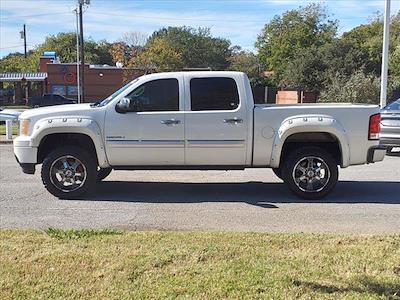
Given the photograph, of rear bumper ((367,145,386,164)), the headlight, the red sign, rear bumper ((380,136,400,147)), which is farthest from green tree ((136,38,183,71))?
rear bumper ((367,145,386,164))

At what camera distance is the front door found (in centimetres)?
842

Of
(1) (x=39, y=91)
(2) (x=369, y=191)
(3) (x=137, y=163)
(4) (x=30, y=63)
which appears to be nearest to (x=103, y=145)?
(3) (x=137, y=163)

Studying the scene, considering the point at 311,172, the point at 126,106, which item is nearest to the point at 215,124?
the point at 126,106

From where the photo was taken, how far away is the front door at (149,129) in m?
8.42

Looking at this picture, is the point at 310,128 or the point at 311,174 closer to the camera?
the point at 310,128

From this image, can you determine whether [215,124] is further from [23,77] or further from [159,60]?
[23,77]

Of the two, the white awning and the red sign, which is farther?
the white awning

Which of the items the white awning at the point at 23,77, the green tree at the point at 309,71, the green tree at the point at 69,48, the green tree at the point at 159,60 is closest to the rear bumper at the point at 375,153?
the green tree at the point at 309,71

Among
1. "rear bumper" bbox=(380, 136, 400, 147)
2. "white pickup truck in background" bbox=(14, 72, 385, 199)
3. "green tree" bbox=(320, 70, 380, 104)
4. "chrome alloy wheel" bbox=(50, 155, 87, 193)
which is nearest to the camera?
"white pickup truck in background" bbox=(14, 72, 385, 199)

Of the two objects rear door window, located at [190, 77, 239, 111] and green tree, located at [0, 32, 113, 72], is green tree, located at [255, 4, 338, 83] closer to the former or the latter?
green tree, located at [0, 32, 113, 72]

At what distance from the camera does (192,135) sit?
8.44 metres

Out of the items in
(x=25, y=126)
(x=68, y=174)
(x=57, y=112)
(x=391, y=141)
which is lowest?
(x=68, y=174)

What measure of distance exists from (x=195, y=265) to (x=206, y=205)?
10.9 ft

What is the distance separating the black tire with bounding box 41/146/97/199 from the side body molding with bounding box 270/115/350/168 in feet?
9.38
